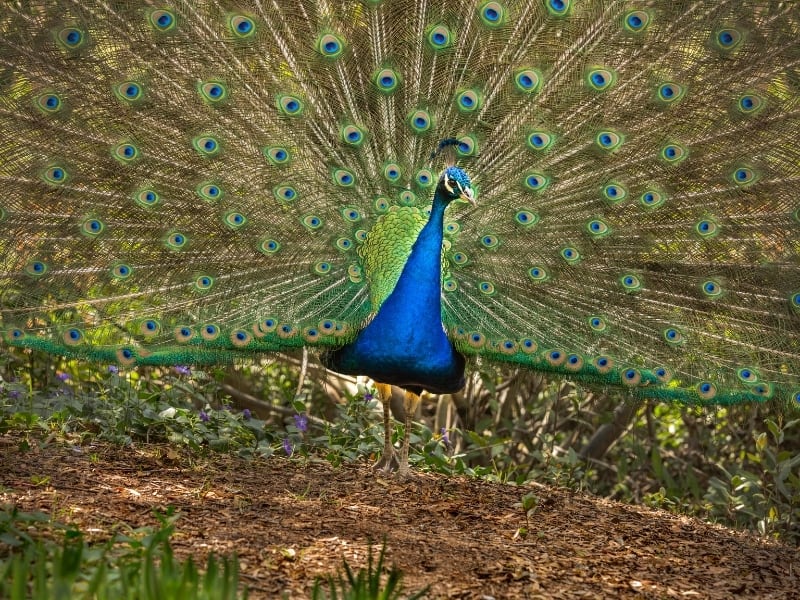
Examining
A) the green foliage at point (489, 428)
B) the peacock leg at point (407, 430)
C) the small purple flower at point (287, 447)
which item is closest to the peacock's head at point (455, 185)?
the peacock leg at point (407, 430)

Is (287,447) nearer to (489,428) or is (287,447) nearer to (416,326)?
(416,326)

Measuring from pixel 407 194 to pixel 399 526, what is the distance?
187 centimetres

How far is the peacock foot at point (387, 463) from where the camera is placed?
5764 millimetres

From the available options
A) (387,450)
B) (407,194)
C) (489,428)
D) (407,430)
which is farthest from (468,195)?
(489,428)

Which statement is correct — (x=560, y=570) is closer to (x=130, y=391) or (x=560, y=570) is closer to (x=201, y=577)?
(x=201, y=577)

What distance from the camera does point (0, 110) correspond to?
199 inches

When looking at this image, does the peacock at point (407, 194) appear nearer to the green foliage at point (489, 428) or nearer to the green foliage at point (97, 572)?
the green foliage at point (489, 428)

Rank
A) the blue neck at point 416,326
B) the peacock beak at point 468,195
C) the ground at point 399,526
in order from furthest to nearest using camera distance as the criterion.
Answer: the blue neck at point 416,326
the peacock beak at point 468,195
the ground at point 399,526

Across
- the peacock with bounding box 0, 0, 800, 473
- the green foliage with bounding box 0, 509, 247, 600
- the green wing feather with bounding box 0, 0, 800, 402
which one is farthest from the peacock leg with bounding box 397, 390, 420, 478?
the green foliage with bounding box 0, 509, 247, 600

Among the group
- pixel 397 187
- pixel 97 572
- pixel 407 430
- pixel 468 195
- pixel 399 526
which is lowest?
pixel 399 526

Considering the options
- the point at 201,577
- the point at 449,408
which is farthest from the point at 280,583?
the point at 449,408

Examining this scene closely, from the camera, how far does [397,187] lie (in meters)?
5.45

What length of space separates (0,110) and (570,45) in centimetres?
295

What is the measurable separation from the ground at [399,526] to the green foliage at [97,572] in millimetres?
334
